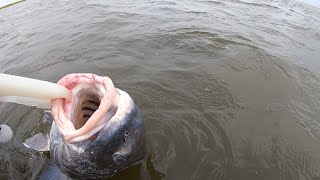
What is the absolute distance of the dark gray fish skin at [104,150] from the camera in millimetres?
2871

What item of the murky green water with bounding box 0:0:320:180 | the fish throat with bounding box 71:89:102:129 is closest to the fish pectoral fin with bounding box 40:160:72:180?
the murky green water with bounding box 0:0:320:180

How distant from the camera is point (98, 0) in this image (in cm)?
972

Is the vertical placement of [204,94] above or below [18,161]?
above

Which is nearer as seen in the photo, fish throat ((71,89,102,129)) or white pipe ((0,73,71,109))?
white pipe ((0,73,71,109))

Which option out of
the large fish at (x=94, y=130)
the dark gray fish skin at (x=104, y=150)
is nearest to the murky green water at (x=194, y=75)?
the dark gray fish skin at (x=104, y=150)

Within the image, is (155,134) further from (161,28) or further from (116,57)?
(161,28)

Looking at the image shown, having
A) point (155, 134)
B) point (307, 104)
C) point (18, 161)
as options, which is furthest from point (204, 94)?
point (18, 161)

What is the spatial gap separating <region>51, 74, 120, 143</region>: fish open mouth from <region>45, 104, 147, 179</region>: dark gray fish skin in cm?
12

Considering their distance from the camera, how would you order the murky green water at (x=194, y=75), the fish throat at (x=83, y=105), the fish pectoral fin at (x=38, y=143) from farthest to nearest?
the murky green water at (x=194, y=75), the fish pectoral fin at (x=38, y=143), the fish throat at (x=83, y=105)

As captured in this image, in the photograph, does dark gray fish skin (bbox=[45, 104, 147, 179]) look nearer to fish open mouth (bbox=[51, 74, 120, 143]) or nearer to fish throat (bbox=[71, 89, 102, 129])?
fish open mouth (bbox=[51, 74, 120, 143])

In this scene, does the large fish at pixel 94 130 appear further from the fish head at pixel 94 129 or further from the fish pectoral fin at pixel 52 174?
the fish pectoral fin at pixel 52 174

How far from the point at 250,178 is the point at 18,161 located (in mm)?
2769

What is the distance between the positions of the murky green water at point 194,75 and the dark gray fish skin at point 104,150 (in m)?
0.42

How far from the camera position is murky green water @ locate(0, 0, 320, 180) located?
12.5ft
